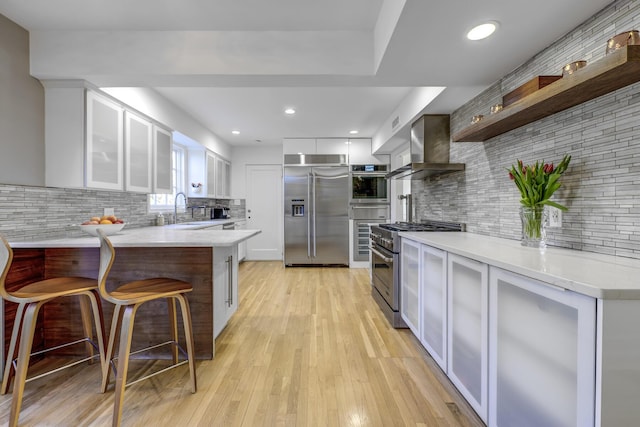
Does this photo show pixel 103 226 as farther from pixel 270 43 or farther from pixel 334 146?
pixel 334 146

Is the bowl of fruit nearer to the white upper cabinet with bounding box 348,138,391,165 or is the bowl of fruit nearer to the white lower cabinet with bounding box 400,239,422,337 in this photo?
the white lower cabinet with bounding box 400,239,422,337

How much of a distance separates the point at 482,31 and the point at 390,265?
1932 mm

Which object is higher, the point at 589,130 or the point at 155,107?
the point at 155,107

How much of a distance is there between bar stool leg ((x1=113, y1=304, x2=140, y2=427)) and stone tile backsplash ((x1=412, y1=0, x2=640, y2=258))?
2424mm

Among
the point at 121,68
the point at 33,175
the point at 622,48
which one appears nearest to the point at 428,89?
the point at 622,48

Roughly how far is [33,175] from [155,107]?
1.40 meters

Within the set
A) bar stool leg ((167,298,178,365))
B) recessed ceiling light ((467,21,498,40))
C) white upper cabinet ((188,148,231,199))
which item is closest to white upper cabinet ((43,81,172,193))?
bar stool leg ((167,298,178,365))

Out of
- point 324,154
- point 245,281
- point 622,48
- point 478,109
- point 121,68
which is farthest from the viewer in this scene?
point 324,154

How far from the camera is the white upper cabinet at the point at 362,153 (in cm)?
539

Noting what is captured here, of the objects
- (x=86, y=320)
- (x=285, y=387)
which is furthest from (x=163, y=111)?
(x=285, y=387)

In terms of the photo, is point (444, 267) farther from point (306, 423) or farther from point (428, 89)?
point (428, 89)

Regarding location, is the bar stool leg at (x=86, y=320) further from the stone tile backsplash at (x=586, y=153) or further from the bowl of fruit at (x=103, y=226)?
the stone tile backsplash at (x=586, y=153)

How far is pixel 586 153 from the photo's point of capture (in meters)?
1.50

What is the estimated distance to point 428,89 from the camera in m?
2.69
